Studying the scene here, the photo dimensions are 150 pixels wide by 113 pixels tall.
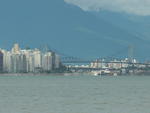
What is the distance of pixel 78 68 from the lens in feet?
382

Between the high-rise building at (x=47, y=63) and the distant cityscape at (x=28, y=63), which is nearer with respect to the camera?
the distant cityscape at (x=28, y=63)

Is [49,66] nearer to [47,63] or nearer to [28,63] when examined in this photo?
[47,63]

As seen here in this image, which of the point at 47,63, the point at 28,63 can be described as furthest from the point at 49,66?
the point at 28,63

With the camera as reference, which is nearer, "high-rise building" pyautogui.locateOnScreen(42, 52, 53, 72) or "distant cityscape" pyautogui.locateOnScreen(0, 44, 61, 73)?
"distant cityscape" pyautogui.locateOnScreen(0, 44, 61, 73)

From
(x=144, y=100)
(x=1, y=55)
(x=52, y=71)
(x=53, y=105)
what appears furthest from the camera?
(x=1, y=55)

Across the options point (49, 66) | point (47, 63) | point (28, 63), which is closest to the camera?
point (49, 66)

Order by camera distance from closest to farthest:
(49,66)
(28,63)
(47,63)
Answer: (49,66) < (47,63) < (28,63)

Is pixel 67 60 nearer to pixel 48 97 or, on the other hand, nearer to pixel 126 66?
pixel 126 66

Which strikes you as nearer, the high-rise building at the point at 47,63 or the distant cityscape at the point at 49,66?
the distant cityscape at the point at 49,66

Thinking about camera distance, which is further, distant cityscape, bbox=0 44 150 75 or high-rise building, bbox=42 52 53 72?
high-rise building, bbox=42 52 53 72


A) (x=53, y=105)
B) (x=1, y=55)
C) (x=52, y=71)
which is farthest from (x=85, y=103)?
(x=1, y=55)

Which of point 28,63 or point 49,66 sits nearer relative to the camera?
point 49,66

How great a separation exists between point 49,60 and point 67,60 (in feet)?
28.2

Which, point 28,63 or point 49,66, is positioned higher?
point 28,63
